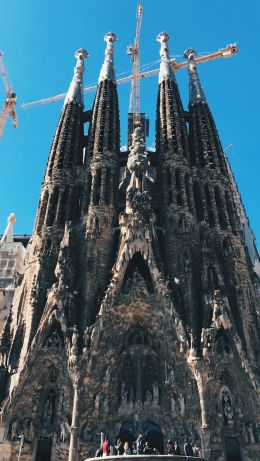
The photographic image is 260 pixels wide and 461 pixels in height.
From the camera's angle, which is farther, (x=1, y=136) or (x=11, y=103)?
(x=11, y=103)

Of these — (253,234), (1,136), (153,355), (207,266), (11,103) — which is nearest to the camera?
(153,355)

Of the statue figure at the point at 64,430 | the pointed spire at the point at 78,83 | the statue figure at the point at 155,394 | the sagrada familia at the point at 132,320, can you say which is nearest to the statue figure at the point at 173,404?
the sagrada familia at the point at 132,320

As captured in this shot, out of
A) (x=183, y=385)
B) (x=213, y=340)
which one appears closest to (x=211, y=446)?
(x=183, y=385)

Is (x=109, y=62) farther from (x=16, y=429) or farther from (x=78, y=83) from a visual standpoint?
(x=16, y=429)

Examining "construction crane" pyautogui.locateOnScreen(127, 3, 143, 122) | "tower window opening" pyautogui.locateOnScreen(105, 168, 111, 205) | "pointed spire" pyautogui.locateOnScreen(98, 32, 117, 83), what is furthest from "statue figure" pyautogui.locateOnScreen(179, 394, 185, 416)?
"construction crane" pyautogui.locateOnScreen(127, 3, 143, 122)

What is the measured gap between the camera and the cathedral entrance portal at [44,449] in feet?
65.6

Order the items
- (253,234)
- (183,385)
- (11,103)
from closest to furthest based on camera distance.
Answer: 1. (183,385)
2. (253,234)
3. (11,103)

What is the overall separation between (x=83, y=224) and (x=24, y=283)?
5.04 m

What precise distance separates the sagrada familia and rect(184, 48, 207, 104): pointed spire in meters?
8.10

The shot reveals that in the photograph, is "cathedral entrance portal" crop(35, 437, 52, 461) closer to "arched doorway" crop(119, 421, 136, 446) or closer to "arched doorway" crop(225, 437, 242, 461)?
"arched doorway" crop(119, 421, 136, 446)

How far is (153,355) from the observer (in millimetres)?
22891

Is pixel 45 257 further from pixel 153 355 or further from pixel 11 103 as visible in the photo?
pixel 11 103

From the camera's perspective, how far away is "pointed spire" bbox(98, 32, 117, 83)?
37.8 meters

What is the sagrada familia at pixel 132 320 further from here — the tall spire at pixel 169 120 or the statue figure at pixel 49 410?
the tall spire at pixel 169 120
